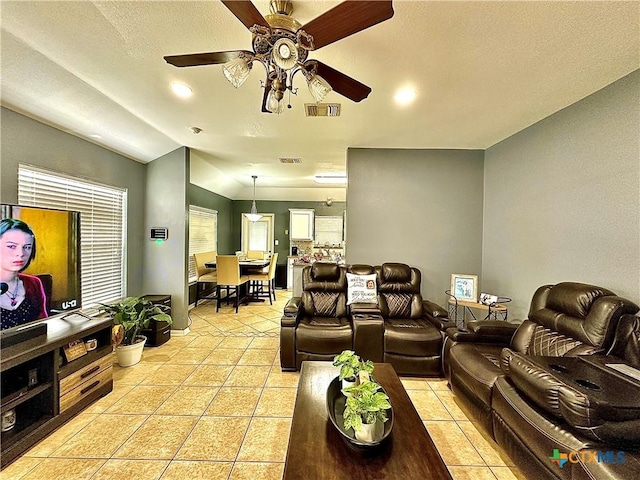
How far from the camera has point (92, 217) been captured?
11.5 ft

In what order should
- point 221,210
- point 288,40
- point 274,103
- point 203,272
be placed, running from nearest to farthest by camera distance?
point 288,40, point 274,103, point 203,272, point 221,210

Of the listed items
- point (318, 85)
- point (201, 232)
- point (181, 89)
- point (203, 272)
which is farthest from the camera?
point (201, 232)

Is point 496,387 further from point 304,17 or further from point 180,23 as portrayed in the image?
point 180,23

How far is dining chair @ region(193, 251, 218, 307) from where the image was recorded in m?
5.91

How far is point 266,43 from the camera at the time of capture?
143 centimetres

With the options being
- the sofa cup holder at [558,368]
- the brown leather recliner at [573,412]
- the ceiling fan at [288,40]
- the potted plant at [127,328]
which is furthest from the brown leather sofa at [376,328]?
the ceiling fan at [288,40]

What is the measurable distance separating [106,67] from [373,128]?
8.64 ft

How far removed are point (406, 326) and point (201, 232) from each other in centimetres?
488

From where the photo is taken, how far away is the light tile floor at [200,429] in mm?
1868

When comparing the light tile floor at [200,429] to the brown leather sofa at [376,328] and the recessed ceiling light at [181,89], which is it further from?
the recessed ceiling light at [181,89]

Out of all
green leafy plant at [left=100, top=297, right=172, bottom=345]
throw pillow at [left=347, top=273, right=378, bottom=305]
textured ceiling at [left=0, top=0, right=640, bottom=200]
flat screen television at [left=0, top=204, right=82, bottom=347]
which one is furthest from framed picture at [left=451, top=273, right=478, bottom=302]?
flat screen television at [left=0, top=204, right=82, bottom=347]

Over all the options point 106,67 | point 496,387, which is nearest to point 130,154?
point 106,67

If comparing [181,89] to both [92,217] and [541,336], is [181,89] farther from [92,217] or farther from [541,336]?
[541,336]

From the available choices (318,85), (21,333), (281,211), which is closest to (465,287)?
(318,85)
